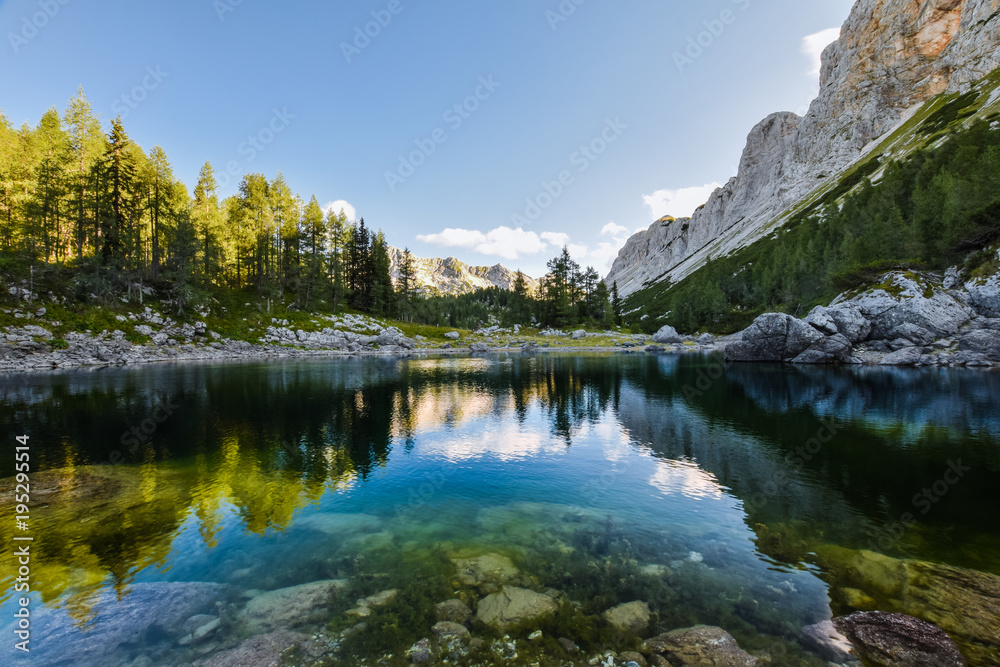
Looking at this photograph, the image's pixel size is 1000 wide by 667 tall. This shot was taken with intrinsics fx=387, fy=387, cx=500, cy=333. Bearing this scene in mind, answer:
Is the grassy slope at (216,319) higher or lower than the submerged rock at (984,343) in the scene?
higher

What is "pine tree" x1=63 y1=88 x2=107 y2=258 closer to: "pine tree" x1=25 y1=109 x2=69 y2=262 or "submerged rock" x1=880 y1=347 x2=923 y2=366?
"pine tree" x1=25 y1=109 x2=69 y2=262

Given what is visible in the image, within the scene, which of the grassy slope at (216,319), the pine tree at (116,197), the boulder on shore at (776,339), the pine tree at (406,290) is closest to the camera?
the grassy slope at (216,319)

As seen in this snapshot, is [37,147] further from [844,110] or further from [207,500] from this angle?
[844,110]

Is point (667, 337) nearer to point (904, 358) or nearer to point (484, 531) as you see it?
point (904, 358)

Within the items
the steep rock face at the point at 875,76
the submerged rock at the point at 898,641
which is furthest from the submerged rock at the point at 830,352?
the steep rock face at the point at 875,76

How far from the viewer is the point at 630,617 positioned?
8.88 m

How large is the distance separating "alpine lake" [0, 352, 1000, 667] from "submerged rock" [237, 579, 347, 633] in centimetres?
6

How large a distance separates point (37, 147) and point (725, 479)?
110 meters

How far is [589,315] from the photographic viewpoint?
129 meters

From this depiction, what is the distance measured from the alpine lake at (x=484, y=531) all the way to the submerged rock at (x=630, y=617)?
0.07 metres

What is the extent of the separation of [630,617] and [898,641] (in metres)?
5.03

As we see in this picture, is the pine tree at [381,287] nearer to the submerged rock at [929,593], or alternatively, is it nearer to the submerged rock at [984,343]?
the submerged rock at [929,593]

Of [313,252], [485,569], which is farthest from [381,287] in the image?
[485,569]

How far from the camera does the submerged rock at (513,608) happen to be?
8.81m
